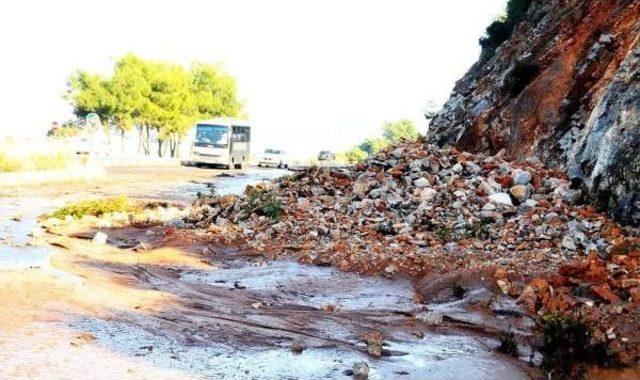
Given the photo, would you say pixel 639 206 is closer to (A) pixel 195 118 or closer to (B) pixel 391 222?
(B) pixel 391 222

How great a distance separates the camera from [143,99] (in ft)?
188

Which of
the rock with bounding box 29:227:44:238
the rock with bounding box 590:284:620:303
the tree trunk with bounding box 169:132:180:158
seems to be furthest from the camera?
the tree trunk with bounding box 169:132:180:158

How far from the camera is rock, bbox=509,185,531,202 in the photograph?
1236cm

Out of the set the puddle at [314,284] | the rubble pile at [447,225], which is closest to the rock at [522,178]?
the rubble pile at [447,225]

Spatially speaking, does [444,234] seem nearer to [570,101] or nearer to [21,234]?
[570,101]

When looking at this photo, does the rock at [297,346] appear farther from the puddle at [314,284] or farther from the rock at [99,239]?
the rock at [99,239]

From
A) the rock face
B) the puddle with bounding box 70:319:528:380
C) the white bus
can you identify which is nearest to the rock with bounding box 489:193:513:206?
the rock face

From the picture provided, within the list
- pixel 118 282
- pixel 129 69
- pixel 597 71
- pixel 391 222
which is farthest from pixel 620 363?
pixel 129 69

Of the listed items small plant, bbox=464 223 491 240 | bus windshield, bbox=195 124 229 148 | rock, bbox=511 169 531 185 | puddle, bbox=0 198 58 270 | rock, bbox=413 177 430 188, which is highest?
bus windshield, bbox=195 124 229 148

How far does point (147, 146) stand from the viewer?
63500mm

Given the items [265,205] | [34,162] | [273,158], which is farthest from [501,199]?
[273,158]

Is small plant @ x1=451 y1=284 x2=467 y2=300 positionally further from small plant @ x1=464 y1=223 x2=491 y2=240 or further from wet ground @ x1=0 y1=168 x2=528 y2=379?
small plant @ x1=464 y1=223 x2=491 y2=240

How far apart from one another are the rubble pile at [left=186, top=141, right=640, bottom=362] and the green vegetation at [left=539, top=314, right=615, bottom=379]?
40.5 inches

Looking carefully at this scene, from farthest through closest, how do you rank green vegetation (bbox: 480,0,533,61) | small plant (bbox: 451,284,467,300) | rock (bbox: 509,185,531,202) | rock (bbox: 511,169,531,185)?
green vegetation (bbox: 480,0,533,61)
rock (bbox: 511,169,531,185)
rock (bbox: 509,185,531,202)
small plant (bbox: 451,284,467,300)
